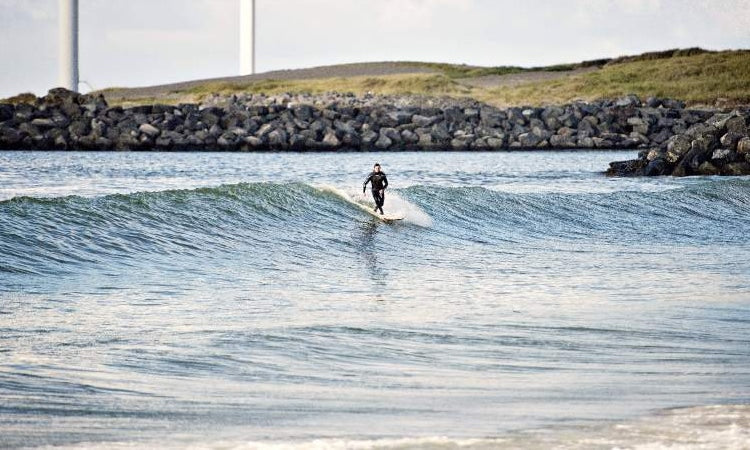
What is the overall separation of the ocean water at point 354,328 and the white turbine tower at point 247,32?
44.7 metres

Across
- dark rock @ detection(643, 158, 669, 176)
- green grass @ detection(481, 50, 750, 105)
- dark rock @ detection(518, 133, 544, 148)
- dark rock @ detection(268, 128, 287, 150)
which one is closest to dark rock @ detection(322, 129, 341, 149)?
dark rock @ detection(268, 128, 287, 150)

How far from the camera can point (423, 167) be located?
42875 mm

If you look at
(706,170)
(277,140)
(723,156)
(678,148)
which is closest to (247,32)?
(277,140)

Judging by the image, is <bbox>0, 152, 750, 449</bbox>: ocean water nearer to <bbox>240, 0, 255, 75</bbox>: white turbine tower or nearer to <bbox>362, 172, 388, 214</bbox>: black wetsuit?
<bbox>362, 172, 388, 214</bbox>: black wetsuit

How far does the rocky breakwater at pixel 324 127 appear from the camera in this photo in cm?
5506

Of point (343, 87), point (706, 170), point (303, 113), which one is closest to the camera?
point (706, 170)

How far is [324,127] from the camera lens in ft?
188

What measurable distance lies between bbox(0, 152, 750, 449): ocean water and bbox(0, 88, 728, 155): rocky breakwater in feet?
102

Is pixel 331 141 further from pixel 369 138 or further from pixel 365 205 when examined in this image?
pixel 365 205

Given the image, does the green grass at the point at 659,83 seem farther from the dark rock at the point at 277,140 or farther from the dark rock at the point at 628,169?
the dark rock at the point at 628,169

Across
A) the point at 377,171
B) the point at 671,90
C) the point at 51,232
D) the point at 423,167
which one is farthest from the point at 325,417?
the point at 671,90

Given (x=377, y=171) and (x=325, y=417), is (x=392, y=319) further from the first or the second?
(x=377, y=171)

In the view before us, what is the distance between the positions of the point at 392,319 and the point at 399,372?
2444 millimetres

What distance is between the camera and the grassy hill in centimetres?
8906
